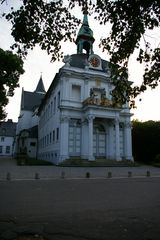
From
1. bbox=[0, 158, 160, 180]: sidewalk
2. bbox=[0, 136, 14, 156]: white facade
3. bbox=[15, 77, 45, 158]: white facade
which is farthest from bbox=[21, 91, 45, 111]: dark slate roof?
bbox=[0, 158, 160, 180]: sidewalk

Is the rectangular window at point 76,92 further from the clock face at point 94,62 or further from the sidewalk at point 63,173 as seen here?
the sidewalk at point 63,173

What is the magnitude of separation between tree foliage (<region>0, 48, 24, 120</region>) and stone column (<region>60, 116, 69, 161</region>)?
778 cm

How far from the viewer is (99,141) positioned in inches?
1329

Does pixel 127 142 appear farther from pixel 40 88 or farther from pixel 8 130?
pixel 8 130

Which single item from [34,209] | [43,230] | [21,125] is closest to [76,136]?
[34,209]

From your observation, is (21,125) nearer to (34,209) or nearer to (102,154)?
(102,154)

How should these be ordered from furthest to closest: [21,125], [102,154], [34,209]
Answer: [21,125] → [102,154] → [34,209]

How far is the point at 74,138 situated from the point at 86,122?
8.47ft

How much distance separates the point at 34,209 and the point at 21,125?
59.4 m

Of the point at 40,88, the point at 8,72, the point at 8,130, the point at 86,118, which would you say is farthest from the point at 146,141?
the point at 8,130

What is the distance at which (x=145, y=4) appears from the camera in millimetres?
5289

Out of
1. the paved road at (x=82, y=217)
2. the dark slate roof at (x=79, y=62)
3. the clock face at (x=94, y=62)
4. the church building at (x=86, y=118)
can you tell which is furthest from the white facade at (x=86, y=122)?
the paved road at (x=82, y=217)

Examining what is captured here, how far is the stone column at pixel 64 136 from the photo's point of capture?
30.5 meters

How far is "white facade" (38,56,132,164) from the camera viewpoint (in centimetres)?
3112
